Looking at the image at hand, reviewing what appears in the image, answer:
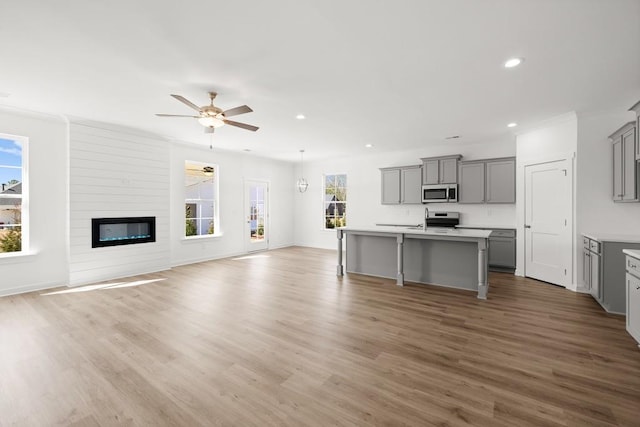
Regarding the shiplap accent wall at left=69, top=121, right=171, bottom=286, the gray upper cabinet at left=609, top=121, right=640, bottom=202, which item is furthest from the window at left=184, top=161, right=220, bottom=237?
the gray upper cabinet at left=609, top=121, right=640, bottom=202

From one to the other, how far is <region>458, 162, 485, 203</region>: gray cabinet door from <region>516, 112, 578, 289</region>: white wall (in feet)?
2.52

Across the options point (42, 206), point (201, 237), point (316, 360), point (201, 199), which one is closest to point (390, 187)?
point (201, 199)

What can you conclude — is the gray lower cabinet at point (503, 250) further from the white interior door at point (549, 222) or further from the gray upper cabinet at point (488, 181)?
the gray upper cabinet at point (488, 181)

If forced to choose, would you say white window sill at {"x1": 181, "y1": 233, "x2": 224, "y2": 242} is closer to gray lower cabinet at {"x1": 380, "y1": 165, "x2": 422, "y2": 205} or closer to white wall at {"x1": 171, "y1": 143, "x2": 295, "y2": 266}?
white wall at {"x1": 171, "y1": 143, "x2": 295, "y2": 266}

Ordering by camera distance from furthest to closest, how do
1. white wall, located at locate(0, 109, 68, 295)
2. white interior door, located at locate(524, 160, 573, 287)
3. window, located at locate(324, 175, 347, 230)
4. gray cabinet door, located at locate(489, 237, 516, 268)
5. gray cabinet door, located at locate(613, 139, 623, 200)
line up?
window, located at locate(324, 175, 347, 230)
gray cabinet door, located at locate(489, 237, 516, 268)
white interior door, located at locate(524, 160, 573, 287)
white wall, located at locate(0, 109, 68, 295)
gray cabinet door, located at locate(613, 139, 623, 200)

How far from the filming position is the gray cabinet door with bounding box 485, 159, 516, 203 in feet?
19.3

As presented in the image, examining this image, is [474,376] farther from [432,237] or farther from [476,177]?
[476,177]

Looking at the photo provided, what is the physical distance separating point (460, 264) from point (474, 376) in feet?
8.63

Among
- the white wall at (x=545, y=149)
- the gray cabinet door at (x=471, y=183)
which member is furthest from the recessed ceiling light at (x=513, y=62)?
the gray cabinet door at (x=471, y=183)

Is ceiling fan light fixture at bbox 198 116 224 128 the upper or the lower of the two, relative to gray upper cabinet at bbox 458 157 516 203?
upper

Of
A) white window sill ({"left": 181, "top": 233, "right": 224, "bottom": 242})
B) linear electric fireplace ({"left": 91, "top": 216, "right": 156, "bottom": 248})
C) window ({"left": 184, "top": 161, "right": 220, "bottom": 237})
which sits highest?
window ({"left": 184, "top": 161, "right": 220, "bottom": 237})

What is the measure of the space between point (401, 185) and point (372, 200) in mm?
1105

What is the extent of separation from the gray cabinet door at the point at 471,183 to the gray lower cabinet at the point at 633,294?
345 cm

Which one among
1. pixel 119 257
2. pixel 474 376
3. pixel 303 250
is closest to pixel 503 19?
pixel 474 376
